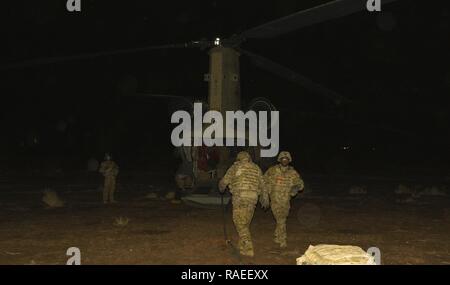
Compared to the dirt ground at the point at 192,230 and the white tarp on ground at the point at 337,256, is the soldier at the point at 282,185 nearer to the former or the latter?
the dirt ground at the point at 192,230

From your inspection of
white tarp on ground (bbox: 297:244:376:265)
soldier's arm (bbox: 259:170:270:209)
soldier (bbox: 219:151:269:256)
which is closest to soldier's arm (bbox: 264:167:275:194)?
soldier's arm (bbox: 259:170:270:209)

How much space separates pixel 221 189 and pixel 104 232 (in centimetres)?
330

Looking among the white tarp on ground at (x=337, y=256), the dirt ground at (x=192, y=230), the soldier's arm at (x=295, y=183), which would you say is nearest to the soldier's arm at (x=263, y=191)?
the soldier's arm at (x=295, y=183)

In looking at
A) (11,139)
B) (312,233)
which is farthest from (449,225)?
(11,139)

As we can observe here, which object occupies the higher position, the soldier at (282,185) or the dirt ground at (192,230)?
the soldier at (282,185)

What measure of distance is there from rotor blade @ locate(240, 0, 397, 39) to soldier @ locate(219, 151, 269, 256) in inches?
124

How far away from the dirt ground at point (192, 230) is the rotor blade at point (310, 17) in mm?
4284

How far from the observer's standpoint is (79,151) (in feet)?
165

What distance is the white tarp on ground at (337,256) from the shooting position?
6.45 m

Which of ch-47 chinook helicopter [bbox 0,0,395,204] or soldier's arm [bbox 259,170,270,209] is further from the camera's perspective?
ch-47 chinook helicopter [bbox 0,0,395,204]

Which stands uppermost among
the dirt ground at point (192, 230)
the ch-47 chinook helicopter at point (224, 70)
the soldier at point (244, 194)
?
the ch-47 chinook helicopter at point (224, 70)

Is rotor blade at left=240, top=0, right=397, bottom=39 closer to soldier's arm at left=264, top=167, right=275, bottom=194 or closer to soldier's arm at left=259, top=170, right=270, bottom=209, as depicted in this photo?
soldier's arm at left=264, top=167, right=275, bottom=194

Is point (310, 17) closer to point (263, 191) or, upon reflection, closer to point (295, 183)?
point (295, 183)

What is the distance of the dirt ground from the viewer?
8273 mm
